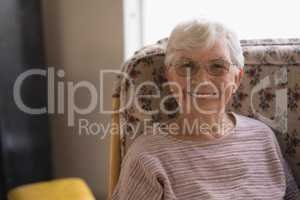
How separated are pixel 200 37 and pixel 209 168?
1.25 feet

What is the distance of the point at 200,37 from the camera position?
111 centimetres

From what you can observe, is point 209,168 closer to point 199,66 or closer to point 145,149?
point 145,149

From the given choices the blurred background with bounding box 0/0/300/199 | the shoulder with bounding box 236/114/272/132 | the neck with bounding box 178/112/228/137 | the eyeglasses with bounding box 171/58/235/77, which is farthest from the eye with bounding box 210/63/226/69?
the blurred background with bounding box 0/0/300/199

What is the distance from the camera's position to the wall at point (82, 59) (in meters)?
1.60

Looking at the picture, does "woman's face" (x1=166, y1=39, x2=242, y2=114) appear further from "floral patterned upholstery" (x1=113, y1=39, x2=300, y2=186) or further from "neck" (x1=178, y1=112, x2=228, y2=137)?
"floral patterned upholstery" (x1=113, y1=39, x2=300, y2=186)

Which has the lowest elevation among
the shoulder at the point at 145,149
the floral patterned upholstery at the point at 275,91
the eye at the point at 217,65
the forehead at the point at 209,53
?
the shoulder at the point at 145,149

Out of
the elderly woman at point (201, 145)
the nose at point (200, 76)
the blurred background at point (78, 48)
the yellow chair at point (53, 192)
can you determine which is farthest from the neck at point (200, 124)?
the blurred background at point (78, 48)

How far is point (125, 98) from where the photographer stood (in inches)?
48.4

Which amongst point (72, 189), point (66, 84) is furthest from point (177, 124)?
point (66, 84)

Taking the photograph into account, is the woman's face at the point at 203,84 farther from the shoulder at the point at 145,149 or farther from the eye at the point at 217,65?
the shoulder at the point at 145,149

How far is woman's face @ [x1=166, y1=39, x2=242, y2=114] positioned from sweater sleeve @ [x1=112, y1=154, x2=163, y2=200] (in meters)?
0.21

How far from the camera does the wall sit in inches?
63.1

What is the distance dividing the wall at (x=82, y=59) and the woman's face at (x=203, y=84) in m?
0.52

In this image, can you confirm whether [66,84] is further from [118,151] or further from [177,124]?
[177,124]
